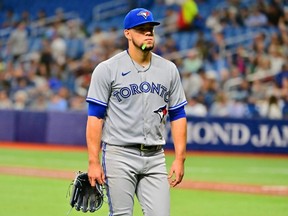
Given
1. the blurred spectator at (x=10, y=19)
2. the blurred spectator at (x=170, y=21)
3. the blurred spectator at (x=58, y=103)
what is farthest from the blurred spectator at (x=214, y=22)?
the blurred spectator at (x=10, y=19)

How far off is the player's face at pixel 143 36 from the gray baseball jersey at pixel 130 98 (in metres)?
0.19

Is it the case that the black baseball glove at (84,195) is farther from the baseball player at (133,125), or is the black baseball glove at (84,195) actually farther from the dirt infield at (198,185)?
the dirt infield at (198,185)

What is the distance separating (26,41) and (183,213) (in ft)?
52.0

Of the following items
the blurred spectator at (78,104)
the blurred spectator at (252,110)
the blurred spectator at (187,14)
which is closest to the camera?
the blurred spectator at (252,110)

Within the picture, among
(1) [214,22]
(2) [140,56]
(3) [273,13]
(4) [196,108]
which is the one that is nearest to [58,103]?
(4) [196,108]

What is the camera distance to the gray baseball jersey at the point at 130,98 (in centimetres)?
657

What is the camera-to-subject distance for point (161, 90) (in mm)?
6711

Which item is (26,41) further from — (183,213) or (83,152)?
(183,213)

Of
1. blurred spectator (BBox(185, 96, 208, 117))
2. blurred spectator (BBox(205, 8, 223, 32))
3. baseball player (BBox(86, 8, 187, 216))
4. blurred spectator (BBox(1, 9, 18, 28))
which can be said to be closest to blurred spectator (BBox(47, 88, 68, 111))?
blurred spectator (BBox(185, 96, 208, 117))

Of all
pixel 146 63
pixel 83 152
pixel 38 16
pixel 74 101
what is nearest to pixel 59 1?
pixel 38 16

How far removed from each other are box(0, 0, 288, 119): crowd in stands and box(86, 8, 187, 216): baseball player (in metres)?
12.7

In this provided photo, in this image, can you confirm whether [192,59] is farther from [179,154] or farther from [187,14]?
[179,154]

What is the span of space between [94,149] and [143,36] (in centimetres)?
96

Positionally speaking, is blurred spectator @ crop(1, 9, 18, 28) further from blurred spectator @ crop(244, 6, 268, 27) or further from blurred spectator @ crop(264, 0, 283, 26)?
blurred spectator @ crop(264, 0, 283, 26)
